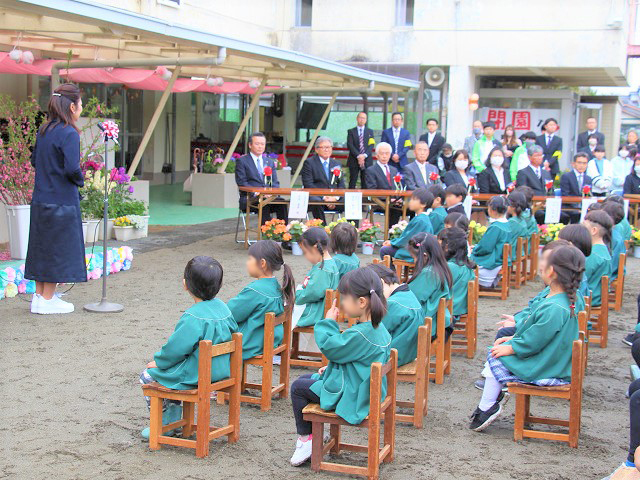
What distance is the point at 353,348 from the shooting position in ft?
14.0

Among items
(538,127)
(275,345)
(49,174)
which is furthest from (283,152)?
(275,345)

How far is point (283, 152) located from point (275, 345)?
61.3 ft

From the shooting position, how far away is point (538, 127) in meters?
22.7

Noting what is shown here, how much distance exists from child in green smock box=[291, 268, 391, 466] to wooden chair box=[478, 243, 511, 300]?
4.98 meters

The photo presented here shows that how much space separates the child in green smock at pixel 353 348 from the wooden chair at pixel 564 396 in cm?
102

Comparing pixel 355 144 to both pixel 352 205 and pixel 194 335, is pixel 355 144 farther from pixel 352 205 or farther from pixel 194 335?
pixel 194 335

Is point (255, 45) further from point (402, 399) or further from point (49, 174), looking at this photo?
point (402, 399)

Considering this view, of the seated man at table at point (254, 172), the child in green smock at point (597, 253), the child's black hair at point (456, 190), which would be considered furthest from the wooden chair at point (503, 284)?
the seated man at table at point (254, 172)

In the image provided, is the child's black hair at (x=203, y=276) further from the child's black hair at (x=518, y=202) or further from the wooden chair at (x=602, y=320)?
the child's black hair at (x=518, y=202)

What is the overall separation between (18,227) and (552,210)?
700 centimetres

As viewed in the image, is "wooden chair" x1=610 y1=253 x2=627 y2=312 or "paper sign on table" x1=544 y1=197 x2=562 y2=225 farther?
"paper sign on table" x1=544 y1=197 x2=562 y2=225

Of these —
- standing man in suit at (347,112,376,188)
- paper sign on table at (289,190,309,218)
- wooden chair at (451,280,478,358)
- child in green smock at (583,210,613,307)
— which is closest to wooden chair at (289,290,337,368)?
wooden chair at (451,280,478,358)

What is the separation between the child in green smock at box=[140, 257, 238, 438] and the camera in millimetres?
4500

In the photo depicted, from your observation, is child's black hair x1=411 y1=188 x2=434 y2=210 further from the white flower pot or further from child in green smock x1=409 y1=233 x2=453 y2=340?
child in green smock x1=409 y1=233 x2=453 y2=340
